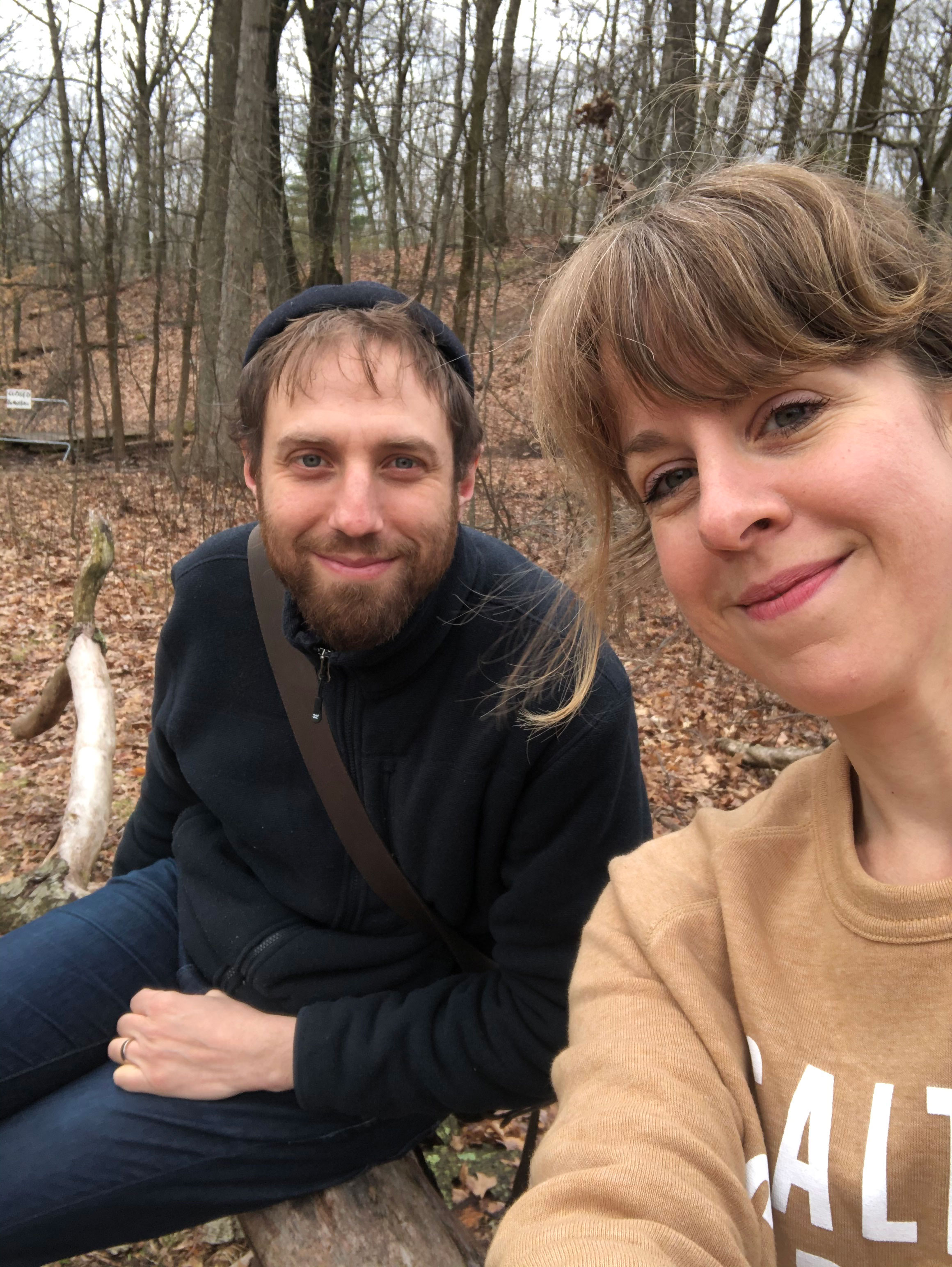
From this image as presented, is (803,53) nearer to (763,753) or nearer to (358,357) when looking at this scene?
(763,753)

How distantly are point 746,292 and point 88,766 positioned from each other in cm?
381

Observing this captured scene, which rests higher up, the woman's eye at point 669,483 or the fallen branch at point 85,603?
the woman's eye at point 669,483

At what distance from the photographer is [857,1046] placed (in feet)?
3.59

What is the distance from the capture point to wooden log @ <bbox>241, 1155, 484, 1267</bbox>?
191 cm

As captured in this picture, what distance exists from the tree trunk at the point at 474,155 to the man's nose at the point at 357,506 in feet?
23.0

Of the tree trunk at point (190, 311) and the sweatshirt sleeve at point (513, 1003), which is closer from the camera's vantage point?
the sweatshirt sleeve at point (513, 1003)

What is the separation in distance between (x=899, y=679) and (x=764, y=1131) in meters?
0.63

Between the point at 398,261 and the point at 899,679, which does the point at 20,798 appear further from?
the point at 398,261

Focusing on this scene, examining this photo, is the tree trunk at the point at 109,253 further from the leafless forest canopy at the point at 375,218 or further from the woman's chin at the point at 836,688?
the woman's chin at the point at 836,688

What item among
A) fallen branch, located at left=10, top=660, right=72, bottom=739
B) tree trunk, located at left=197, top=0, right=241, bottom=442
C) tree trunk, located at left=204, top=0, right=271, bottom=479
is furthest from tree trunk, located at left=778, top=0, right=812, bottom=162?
tree trunk, located at left=197, top=0, right=241, bottom=442

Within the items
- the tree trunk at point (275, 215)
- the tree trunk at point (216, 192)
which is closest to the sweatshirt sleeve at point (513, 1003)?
the tree trunk at point (275, 215)

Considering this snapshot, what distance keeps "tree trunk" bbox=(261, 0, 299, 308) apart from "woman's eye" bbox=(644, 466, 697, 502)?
11.2m

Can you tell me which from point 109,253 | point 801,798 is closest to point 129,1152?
point 801,798

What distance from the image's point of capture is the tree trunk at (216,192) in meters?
12.6
